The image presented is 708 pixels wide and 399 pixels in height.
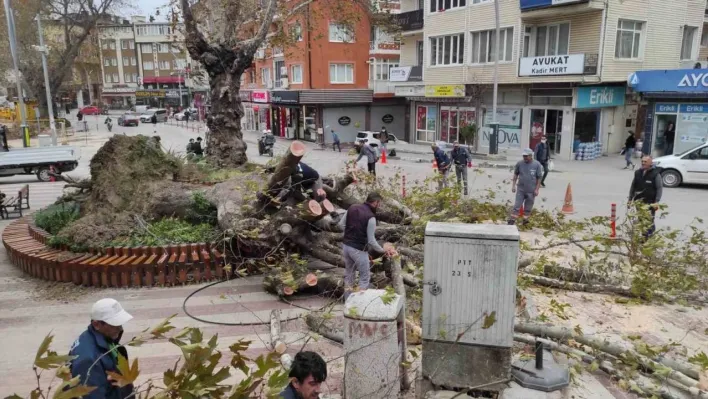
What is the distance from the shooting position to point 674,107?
23516mm

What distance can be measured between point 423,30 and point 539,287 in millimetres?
26893

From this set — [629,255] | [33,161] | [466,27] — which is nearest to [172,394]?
[629,255]

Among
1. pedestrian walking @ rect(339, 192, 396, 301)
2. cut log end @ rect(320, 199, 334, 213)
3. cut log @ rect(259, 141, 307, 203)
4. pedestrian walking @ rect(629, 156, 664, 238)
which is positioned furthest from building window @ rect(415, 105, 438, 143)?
pedestrian walking @ rect(339, 192, 396, 301)

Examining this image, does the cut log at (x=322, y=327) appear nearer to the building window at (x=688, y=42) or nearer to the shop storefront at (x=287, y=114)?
the building window at (x=688, y=42)

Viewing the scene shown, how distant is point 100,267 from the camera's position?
8109mm

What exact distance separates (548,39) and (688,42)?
339 inches

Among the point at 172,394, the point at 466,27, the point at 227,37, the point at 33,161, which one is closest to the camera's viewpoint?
the point at 172,394

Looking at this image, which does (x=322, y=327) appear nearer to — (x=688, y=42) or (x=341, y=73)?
(x=688, y=42)

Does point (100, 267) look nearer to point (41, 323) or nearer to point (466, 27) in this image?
point (41, 323)

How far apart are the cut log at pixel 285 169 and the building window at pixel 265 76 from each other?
Answer: 37.5 meters

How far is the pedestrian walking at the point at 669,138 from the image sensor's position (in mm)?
23791

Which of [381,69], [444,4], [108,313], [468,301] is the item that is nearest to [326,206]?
[468,301]

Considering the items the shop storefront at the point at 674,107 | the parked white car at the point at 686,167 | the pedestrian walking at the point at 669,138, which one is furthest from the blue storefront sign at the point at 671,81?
the parked white car at the point at 686,167

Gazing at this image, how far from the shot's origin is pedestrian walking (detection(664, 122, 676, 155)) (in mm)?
23791
